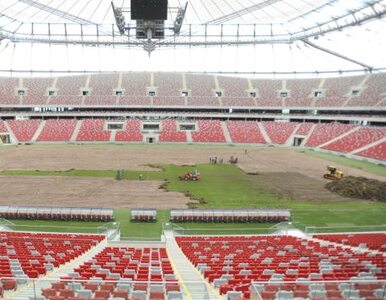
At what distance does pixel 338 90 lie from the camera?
74.0 m

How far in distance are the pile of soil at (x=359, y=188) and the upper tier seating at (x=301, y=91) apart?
146 feet

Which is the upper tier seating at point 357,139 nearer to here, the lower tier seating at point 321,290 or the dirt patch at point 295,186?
the dirt patch at point 295,186

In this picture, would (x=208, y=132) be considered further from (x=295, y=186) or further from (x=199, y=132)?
(x=295, y=186)

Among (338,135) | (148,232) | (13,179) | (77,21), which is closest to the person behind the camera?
(148,232)

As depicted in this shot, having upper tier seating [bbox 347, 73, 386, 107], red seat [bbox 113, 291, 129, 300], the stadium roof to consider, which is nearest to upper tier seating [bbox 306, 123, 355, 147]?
upper tier seating [bbox 347, 73, 386, 107]

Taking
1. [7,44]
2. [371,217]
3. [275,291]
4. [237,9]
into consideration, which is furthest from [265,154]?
[7,44]

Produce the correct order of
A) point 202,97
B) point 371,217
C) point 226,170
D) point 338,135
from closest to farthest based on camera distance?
point 371,217 → point 226,170 → point 338,135 → point 202,97

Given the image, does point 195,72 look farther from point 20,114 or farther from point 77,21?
point 20,114

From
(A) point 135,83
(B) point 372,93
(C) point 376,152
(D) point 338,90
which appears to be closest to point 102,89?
(A) point 135,83

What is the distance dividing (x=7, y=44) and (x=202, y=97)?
4291 centimetres

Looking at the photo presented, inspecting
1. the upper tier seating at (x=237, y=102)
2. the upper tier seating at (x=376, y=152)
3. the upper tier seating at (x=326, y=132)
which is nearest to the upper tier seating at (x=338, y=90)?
the upper tier seating at (x=326, y=132)

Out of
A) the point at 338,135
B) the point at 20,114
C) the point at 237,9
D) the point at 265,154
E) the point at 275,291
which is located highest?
the point at 237,9

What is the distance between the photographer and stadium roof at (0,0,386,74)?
1951 inches

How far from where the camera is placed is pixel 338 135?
206 feet
